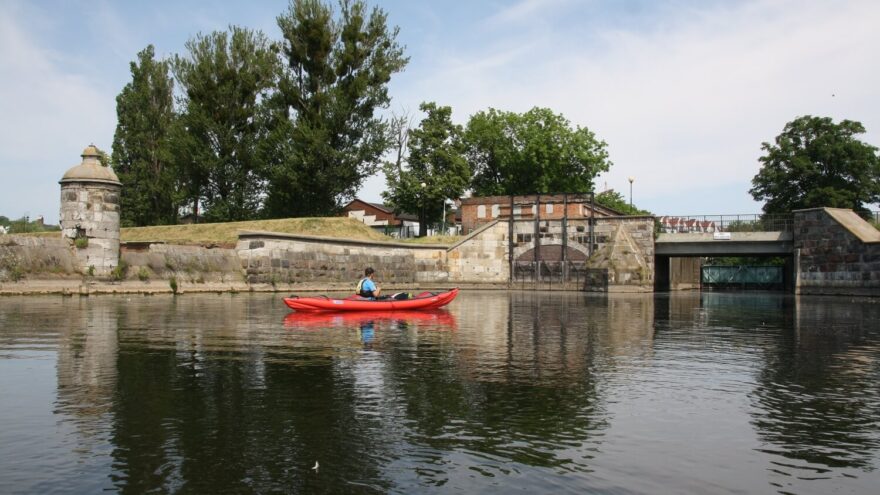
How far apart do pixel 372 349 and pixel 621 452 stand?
7519 mm

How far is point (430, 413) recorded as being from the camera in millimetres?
8211

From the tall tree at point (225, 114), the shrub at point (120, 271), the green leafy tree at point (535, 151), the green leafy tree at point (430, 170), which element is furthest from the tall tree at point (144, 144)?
the green leafy tree at point (535, 151)

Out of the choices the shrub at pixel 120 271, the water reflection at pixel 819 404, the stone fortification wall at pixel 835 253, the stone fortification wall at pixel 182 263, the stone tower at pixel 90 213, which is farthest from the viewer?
the stone fortification wall at pixel 835 253

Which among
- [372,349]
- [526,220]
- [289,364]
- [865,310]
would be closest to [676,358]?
[372,349]

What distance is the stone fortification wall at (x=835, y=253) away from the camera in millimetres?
39906

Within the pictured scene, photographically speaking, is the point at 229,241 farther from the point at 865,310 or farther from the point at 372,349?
the point at 865,310

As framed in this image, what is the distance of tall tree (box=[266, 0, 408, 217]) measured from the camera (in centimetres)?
4869

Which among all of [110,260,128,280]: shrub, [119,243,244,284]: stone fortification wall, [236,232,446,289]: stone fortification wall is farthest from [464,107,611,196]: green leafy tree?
[110,260,128,280]: shrub

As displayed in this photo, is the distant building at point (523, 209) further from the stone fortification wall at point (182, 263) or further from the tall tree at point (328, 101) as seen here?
the stone fortification wall at point (182, 263)

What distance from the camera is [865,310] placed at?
27.5 metres

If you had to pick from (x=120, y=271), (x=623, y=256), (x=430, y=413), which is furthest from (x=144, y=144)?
(x=430, y=413)

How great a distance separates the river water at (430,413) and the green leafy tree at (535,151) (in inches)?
2150

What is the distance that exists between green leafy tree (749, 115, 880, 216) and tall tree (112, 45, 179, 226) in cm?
5148

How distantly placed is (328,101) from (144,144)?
A: 1627cm
